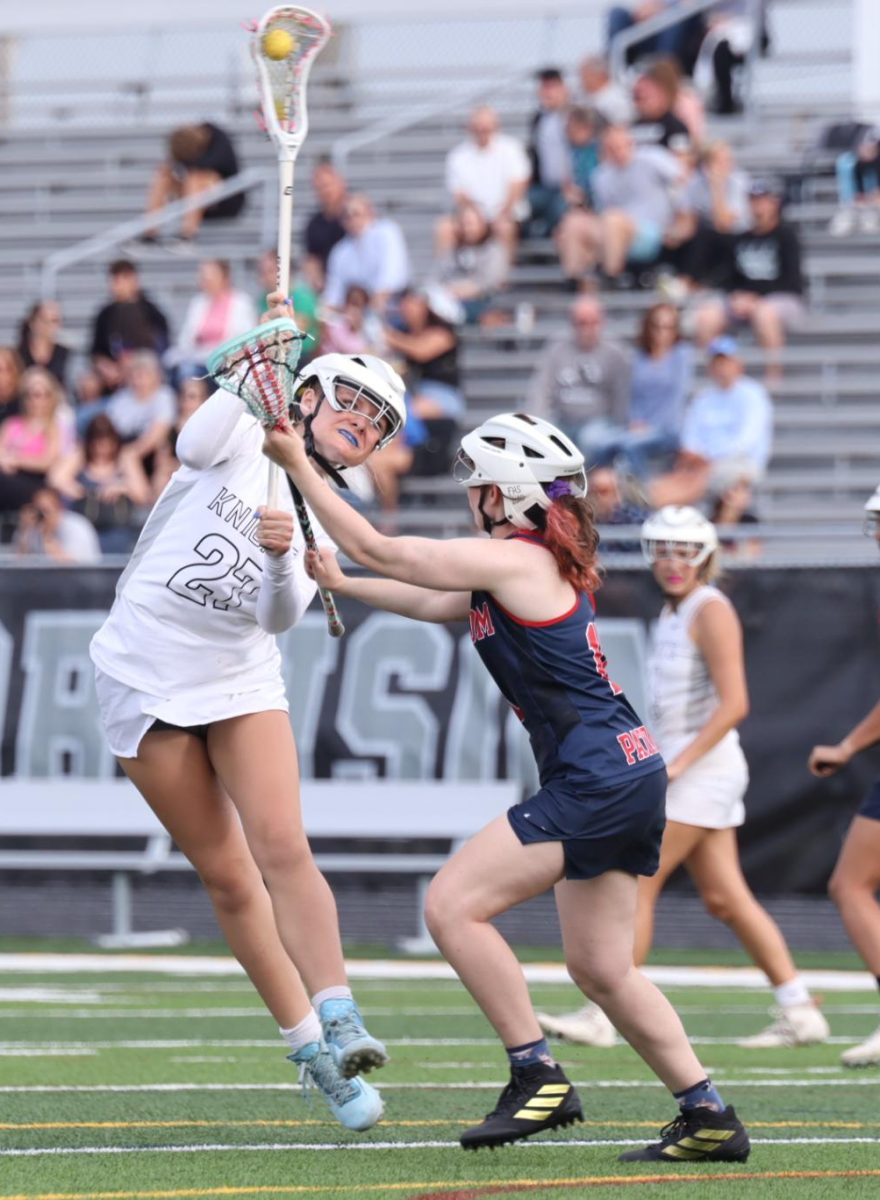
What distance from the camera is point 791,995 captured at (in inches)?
374

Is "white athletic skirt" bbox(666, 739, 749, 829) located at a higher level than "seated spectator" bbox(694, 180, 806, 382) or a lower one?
lower

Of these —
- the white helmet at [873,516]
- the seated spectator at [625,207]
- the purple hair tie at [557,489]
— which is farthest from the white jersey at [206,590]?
the seated spectator at [625,207]

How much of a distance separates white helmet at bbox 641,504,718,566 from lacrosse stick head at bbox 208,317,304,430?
4108 millimetres

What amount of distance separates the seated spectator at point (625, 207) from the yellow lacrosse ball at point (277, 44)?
11.1 metres

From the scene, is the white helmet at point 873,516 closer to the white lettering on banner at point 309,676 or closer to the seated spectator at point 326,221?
the white lettering on banner at point 309,676

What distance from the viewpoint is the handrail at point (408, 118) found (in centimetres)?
2098

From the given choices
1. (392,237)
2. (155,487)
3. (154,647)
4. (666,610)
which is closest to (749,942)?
(666,610)

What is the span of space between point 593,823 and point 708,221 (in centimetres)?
1224

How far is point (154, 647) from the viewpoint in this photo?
6.60m

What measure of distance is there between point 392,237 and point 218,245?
3545 mm

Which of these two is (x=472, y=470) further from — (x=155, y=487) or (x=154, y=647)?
(x=155, y=487)

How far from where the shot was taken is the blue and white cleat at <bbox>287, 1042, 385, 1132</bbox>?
6.21 meters

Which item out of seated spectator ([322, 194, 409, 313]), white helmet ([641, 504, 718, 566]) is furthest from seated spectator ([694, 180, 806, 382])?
white helmet ([641, 504, 718, 566])

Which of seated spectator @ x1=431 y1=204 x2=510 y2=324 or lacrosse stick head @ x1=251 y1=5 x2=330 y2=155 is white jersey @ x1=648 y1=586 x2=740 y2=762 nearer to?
lacrosse stick head @ x1=251 y1=5 x2=330 y2=155
